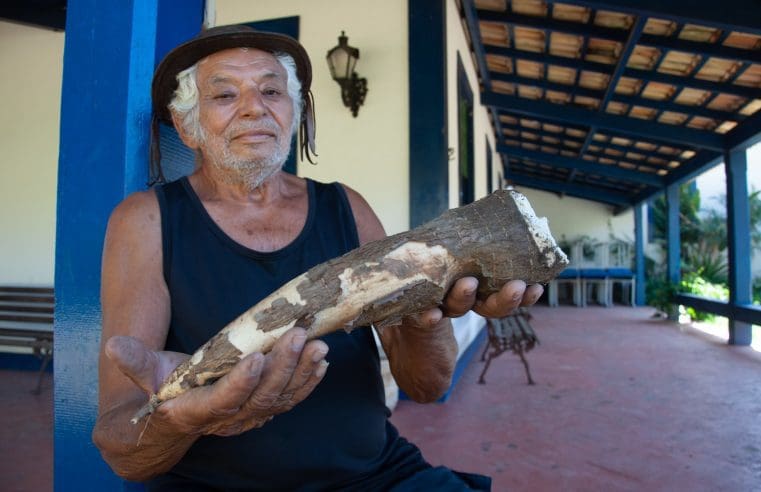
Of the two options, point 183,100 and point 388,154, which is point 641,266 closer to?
point 388,154

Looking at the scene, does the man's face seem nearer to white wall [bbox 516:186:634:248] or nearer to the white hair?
the white hair

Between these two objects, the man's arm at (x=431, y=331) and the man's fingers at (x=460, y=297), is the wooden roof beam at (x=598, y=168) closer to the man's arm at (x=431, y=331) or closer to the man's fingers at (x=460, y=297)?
the man's arm at (x=431, y=331)

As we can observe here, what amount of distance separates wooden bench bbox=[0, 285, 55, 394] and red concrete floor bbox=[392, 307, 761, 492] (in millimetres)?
3626

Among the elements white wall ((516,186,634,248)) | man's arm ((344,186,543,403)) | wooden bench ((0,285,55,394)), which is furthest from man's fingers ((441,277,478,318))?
white wall ((516,186,634,248))

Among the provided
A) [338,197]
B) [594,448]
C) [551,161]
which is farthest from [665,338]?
[338,197]

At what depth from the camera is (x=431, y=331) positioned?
1318 millimetres

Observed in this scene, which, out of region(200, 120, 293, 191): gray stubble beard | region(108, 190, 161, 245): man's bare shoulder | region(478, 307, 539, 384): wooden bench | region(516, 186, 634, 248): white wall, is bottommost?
region(478, 307, 539, 384): wooden bench

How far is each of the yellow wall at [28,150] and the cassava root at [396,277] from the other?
543 cm

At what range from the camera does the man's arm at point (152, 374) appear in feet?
2.91

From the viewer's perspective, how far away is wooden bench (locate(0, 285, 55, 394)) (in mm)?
5086

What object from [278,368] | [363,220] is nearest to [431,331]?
[363,220]

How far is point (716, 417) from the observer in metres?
4.03

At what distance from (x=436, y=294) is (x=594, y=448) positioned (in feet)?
9.12

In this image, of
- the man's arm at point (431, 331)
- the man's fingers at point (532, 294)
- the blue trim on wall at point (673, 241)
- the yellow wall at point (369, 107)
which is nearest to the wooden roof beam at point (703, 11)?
the yellow wall at point (369, 107)
